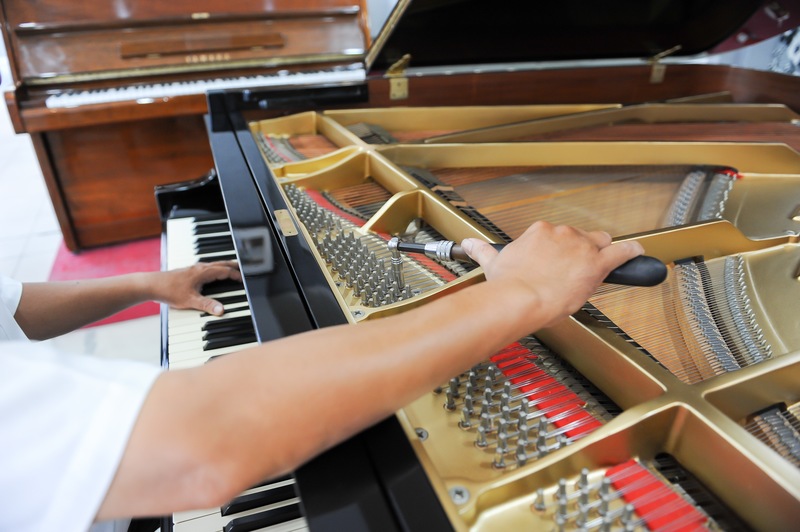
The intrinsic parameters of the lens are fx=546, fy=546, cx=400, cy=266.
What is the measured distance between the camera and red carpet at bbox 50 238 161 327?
346 cm

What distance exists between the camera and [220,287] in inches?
65.6

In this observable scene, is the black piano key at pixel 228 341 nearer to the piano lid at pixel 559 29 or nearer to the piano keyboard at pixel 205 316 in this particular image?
the piano keyboard at pixel 205 316

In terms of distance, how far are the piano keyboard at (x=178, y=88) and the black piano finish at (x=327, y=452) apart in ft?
5.16

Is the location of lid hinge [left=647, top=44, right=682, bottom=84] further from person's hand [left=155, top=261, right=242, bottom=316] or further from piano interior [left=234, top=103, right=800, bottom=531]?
person's hand [left=155, top=261, right=242, bottom=316]

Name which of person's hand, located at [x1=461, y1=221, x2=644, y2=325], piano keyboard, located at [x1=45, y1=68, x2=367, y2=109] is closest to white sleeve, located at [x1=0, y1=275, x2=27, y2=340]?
person's hand, located at [x1=461, y1=221, x2=644, y2=325]

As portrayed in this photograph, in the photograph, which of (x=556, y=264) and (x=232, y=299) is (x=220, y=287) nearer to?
(x=232, y=299)

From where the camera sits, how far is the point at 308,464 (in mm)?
727

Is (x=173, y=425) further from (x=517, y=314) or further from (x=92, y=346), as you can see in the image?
(x=92, y=346)

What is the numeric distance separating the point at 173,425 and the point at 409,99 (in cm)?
221

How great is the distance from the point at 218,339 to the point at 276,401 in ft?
2.73

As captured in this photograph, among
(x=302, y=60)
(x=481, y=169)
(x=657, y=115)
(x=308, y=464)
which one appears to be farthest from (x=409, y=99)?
(x=308, y=464)

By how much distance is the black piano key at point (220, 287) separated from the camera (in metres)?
1.64

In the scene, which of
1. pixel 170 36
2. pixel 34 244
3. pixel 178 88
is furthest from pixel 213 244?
pixel 34 244

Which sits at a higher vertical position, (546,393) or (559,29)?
(559,29)
